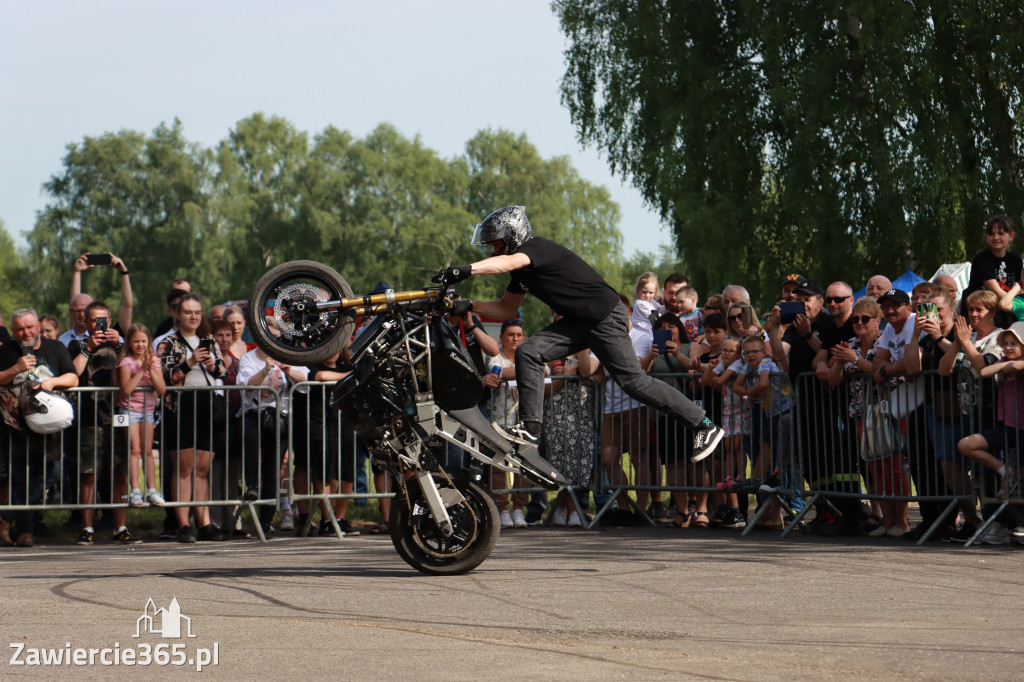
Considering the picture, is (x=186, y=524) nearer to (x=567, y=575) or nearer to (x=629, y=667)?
(x=567, y=575)

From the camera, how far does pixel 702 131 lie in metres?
29.2

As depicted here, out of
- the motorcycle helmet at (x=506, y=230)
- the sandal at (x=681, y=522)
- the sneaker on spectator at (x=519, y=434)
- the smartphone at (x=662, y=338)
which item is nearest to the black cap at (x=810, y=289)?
the smartphone at (x=662, y=338)

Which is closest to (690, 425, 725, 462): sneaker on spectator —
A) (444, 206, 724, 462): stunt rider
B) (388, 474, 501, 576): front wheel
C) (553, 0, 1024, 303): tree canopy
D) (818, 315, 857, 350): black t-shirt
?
(444, 206, 724, 462): stunt rider

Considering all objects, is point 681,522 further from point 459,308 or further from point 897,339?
point 459,308

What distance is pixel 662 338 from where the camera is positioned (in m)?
12.7

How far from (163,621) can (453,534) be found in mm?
2208

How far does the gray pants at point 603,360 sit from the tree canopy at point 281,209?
64.0 meters

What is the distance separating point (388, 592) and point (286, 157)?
7605 centimetres

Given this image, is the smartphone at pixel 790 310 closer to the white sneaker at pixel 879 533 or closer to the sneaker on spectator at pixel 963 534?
the white sneaker at pixel 879 533

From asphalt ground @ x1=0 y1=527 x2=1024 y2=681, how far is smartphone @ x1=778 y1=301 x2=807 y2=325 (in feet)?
7.24

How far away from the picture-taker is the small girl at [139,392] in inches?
465

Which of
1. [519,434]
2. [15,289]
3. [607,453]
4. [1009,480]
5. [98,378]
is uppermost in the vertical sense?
[15,289]

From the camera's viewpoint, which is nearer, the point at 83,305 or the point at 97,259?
the point at 83,305

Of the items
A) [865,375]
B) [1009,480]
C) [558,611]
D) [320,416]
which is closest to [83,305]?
[320,416]
